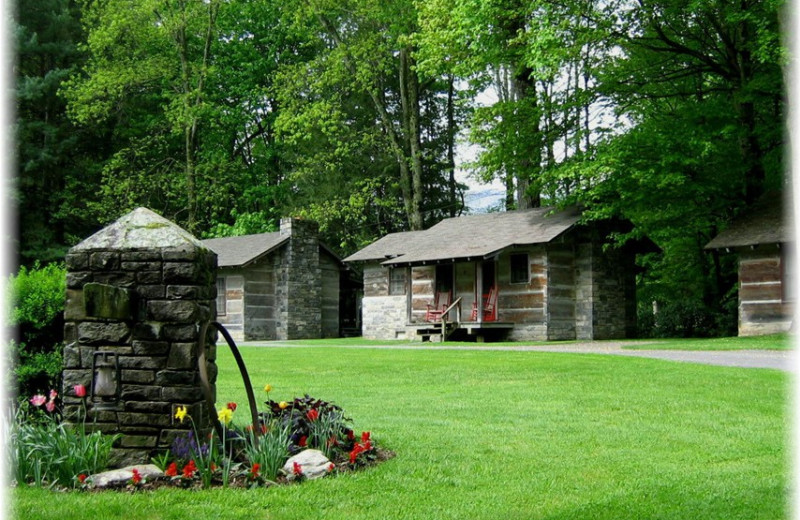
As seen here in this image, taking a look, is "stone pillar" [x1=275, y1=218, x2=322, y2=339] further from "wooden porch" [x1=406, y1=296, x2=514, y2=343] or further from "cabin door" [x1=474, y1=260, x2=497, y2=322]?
"cabin door" [x1=474, y1=260, x2=497, y2=322]

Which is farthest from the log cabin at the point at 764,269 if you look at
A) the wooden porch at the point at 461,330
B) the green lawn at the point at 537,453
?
the green lawn at the point at 537,453

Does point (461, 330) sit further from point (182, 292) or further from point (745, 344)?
point (182, 292)

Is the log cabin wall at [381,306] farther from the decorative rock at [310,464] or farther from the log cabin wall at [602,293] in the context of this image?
the decorative rock at [310,464]

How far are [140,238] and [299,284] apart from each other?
95.8 feet

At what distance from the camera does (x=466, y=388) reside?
13469mm

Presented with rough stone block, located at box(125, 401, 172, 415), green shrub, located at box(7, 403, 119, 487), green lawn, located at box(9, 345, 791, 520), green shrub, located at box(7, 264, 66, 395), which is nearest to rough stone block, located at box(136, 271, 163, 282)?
rough stone block, located at box(125, 401, 172, 415)

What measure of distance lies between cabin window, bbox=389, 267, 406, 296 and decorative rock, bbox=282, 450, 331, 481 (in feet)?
87.8

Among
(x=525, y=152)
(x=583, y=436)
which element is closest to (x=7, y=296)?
(x=583, y=436)

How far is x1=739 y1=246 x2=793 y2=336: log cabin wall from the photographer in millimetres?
24625

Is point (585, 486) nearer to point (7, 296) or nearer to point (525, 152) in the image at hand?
point (7, 296)

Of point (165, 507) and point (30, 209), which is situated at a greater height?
point (30, 209)

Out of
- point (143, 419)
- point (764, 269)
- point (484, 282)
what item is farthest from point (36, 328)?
point (484, 282)

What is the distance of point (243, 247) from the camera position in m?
37.5

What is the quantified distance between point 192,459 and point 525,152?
2339 cm
